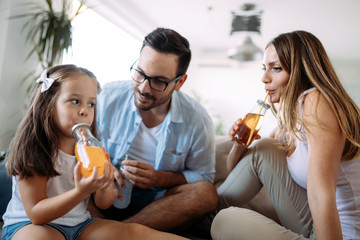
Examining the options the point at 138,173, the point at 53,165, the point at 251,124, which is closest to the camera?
the point at 53,165

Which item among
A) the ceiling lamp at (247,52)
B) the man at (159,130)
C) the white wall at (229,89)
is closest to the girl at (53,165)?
the man at (159,130)

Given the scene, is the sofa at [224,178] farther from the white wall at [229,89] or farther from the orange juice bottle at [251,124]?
the white wall at [229,89]

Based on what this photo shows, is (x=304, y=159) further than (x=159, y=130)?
No

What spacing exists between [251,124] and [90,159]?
0.75 m

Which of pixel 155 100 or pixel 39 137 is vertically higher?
pixel 155 100

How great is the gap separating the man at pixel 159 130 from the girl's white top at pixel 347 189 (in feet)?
1.66

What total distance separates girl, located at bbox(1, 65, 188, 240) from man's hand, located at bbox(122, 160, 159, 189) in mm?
308

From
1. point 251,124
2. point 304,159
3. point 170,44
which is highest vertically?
point 170,44

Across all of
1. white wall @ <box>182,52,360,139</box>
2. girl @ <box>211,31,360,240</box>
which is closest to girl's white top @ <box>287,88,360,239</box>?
girl @ <box>211,31,360,240</box>

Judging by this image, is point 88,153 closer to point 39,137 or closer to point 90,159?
point 90,159

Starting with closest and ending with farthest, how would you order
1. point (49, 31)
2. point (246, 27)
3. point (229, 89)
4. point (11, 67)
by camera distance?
point (11, 67)
point (49, 31)
point (246, 27)
point (229, 89)

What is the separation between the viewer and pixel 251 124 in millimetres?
1377

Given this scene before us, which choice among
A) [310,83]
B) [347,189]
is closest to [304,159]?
[347,189]

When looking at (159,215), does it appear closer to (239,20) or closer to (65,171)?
(65,171)
